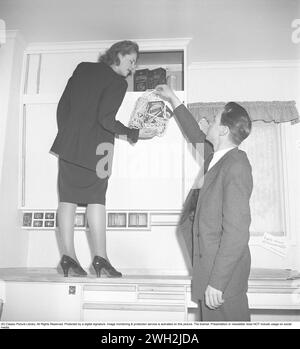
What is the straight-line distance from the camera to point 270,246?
188 centimetres

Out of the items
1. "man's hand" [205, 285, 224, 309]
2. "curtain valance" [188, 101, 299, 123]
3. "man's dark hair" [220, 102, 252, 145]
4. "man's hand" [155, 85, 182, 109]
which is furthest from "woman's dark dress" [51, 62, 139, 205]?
"man's hand" [205, 285, 224, 309]

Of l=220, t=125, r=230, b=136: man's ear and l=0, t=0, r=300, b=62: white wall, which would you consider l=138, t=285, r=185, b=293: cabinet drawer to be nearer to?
l=220, t=125, r=230, b=136: man's ear

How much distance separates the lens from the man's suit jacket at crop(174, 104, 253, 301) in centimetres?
127

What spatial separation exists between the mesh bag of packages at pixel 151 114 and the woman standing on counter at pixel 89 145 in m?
0.06

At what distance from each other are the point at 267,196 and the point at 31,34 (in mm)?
1517

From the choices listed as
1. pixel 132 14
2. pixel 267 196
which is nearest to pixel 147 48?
pixel 132 14

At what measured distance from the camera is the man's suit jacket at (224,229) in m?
1.27

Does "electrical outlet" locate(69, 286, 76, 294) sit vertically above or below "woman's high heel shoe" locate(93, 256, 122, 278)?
below

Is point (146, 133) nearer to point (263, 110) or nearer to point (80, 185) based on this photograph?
point (80, 185)

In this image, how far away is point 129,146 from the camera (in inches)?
74.4

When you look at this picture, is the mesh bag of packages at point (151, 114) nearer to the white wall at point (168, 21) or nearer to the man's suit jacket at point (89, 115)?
the man's suit jacket at point (89, 115)

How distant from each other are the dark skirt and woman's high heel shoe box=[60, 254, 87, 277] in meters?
0.27

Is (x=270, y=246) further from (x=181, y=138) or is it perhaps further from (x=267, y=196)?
(x=181, y=138)

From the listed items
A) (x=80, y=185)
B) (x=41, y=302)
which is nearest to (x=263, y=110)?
(x=80, y=185)
